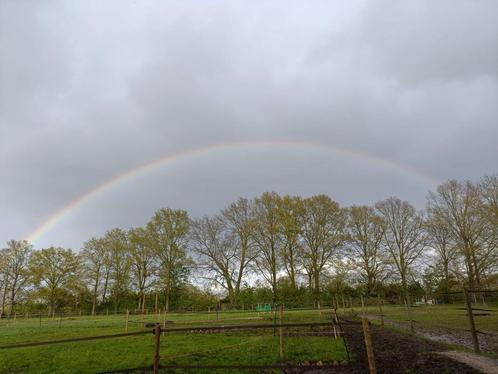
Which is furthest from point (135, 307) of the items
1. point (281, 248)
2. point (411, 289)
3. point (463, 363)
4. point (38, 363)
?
point (463, 363)

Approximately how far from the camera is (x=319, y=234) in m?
45.9

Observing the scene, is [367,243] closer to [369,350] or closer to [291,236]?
[291,236]

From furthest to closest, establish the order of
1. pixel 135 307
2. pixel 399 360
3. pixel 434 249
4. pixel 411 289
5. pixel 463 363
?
pixel 135 307, pixel 411 289, pixel 434 249, pixel 399 360, pixel 463 363

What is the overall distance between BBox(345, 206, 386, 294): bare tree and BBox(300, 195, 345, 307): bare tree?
6.48 ft

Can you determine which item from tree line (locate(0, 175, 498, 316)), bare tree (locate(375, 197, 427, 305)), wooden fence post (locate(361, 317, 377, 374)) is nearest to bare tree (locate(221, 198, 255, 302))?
tree line (locate(0, 175, 498, 316))

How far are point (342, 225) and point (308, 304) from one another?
11.6m

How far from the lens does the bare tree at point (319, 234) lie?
1786 inches

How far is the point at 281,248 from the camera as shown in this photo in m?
45.6

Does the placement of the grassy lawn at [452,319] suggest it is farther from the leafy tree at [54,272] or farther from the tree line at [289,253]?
the leafy tree at [54,272]

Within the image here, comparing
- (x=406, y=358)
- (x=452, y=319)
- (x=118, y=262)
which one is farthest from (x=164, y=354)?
(x=118, y=262)

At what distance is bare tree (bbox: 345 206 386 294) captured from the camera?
149ft

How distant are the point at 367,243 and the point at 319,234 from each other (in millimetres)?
7040

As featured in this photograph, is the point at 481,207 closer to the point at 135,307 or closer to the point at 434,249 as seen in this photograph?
the point at 434,249

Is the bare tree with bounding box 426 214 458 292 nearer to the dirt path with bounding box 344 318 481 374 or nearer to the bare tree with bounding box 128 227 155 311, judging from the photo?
the dirt path with bounding box 344 318 481 374
